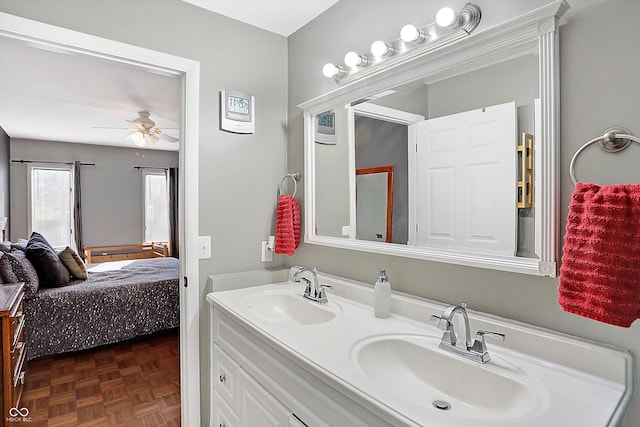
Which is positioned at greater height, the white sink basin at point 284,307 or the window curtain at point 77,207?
the window curtain at point 77,207

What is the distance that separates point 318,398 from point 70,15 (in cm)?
172

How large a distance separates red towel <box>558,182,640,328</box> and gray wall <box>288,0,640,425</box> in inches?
5.0

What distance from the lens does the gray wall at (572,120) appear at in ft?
2.98

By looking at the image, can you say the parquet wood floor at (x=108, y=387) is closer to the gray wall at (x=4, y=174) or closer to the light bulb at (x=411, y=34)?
the light bulb at (x=411, y=34)

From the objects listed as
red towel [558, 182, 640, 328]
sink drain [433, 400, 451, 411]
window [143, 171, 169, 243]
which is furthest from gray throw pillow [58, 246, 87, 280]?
red towel [558, 182, 640, 328]

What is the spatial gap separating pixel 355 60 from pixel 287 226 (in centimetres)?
88

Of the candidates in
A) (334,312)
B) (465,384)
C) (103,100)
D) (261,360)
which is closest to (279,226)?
(334,312)

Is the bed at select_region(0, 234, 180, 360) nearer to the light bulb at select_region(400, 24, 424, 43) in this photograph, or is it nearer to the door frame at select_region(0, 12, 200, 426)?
the door frame at select_region(0, 12, 200, 426)

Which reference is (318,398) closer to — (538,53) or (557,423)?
(557,423)

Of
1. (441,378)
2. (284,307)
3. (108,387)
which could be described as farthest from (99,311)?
(441,378)

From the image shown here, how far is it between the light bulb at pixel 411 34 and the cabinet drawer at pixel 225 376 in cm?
142

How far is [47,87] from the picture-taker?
3.06 metres

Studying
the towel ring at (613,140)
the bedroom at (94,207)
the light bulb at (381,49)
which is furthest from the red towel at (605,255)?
the bedroom at (94,207)

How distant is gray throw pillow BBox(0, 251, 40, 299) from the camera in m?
2.63
